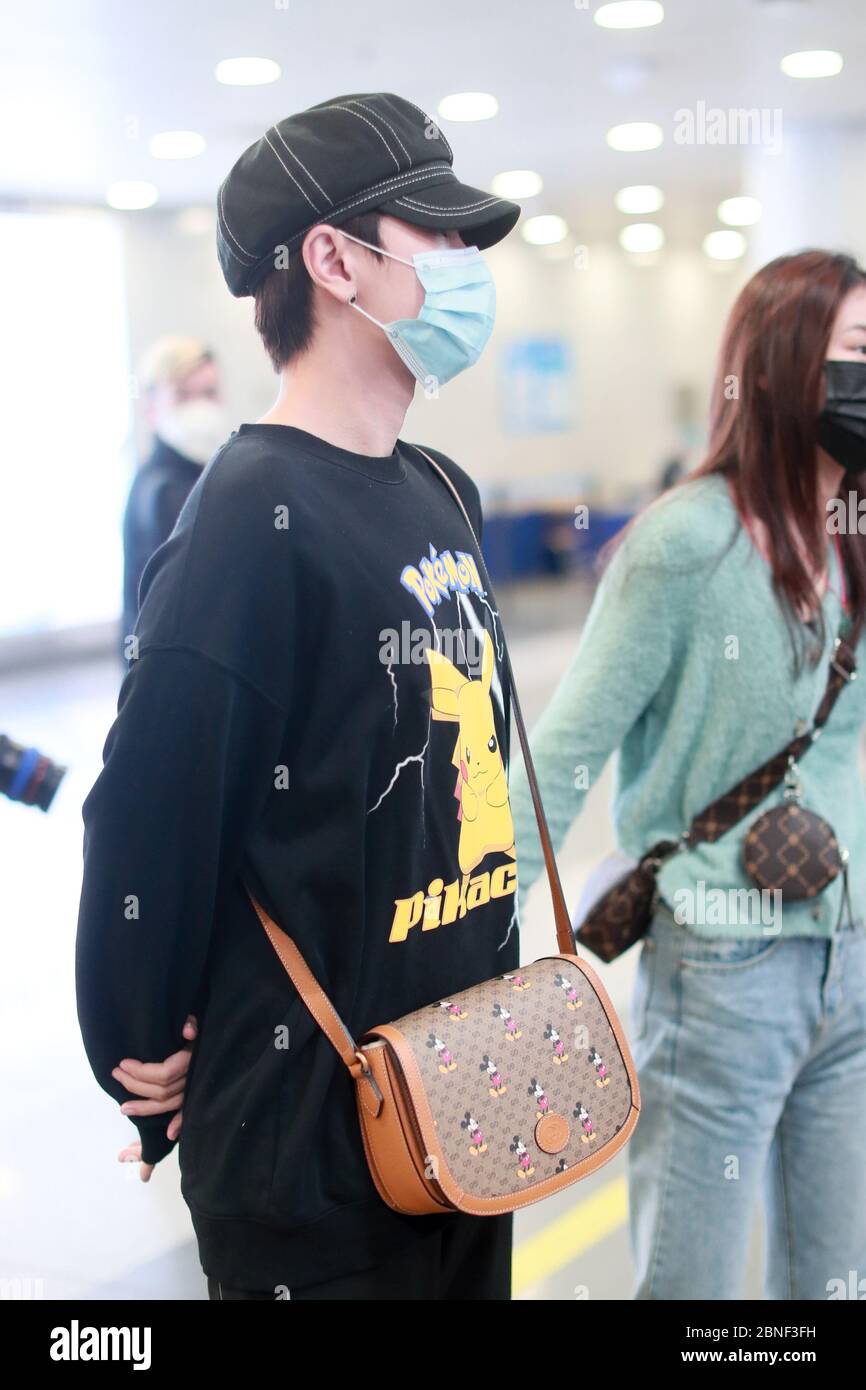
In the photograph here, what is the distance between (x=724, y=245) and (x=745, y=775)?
14162 millimetres

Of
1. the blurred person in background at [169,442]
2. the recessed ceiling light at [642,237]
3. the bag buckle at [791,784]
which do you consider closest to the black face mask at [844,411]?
the bag buckle at [791,784]

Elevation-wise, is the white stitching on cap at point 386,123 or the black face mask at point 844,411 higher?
the white stitching on cap at point 386,123

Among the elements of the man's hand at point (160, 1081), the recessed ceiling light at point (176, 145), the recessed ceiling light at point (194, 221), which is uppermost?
the recessed ceiling light at point (194, 221)

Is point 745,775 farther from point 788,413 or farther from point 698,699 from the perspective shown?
point 788,413

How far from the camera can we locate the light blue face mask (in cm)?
127

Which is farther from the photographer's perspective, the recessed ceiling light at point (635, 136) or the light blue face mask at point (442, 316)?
the recessed ceiling light at point (635, 136)

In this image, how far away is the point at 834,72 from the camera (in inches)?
237

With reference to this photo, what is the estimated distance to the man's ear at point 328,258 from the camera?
1.24 metres

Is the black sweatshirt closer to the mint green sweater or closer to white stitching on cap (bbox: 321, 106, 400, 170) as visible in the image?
white stitching on cap (bbox: 321, 106, 400, 170)

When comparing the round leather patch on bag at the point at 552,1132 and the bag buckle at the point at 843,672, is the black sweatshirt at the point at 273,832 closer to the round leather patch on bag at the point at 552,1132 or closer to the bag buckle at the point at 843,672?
the round leather patch on bag at the point at 552,1132

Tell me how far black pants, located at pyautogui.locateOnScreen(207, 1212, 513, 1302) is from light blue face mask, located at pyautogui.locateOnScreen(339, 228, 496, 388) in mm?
824

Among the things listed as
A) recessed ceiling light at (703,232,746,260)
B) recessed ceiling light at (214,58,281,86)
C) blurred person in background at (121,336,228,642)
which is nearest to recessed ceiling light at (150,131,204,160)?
recessed ceiling light at (214,58,281,86)

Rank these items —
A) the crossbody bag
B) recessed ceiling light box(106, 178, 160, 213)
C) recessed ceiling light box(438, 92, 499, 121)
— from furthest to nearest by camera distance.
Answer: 1. recessed ceiling light box(106, 178, 160, 213)
2. recessed ceiling light box(438, 92, 499, 121)
3. the crossbody bag
